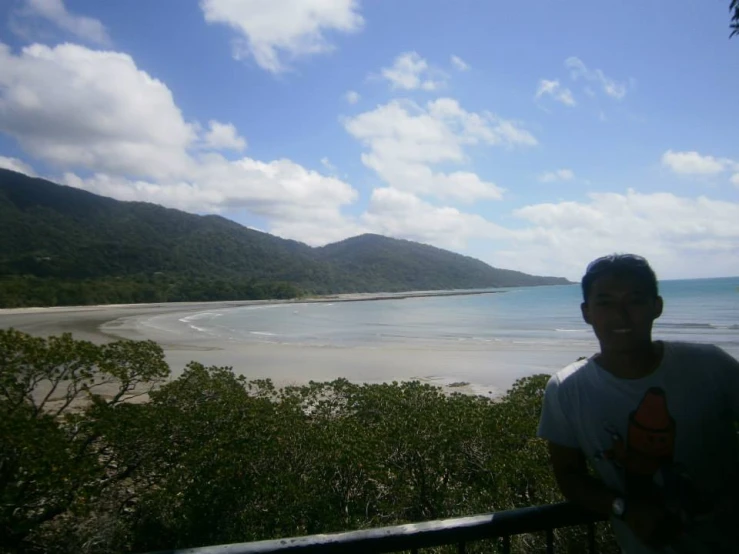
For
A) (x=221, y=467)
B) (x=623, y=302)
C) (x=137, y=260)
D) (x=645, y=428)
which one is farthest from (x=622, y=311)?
(x=137, y=260)

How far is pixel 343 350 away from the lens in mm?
24969

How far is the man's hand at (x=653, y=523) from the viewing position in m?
1.36

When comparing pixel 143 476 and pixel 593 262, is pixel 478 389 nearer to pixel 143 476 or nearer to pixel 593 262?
pixel 143 476

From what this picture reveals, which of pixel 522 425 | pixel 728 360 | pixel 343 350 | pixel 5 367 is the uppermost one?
pixel 728 360

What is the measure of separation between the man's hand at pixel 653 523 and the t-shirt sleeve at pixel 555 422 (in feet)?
0.83

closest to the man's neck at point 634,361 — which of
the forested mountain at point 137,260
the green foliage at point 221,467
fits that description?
the green foliage at point 221,467

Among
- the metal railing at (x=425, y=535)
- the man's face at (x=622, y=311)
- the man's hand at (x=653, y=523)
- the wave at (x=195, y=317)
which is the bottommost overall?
the wave at (x=195, y=317)

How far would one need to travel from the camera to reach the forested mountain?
79000mm

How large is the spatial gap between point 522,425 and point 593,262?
3982 mm

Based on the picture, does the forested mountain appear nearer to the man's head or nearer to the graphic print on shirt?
the man's head

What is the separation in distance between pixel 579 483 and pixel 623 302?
60 cm

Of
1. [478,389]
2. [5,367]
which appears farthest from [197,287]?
[5,367]

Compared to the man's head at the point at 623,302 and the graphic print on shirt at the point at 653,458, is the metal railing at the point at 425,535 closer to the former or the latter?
the graphic print on shirt at the point at 653,458

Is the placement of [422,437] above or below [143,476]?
above
